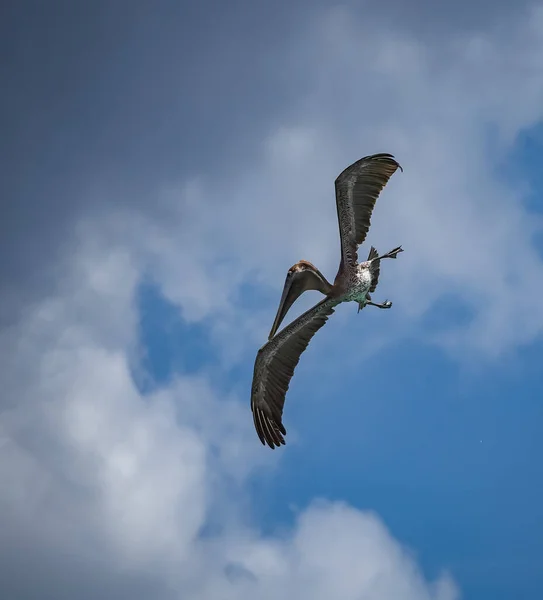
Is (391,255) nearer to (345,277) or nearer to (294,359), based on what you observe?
(345,277)

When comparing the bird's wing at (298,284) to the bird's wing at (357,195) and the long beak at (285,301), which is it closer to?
the long beak at (285,301)

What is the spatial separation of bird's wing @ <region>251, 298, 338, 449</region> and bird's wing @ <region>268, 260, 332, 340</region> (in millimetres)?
470

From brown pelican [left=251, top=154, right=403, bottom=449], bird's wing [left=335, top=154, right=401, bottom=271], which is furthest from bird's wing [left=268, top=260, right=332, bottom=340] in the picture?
bird's wing [left=335, top=154, right=401, bottom=271]

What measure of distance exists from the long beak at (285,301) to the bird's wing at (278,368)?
539 millimetres

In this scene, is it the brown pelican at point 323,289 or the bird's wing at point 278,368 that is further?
the bird's wing at point 278,368

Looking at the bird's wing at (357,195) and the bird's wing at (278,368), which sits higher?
the bird's wing at (357,195)

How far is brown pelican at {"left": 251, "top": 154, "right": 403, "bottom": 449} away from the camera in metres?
28.0

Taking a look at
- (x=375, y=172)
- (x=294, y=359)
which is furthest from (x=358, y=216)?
(x=294, y=359)

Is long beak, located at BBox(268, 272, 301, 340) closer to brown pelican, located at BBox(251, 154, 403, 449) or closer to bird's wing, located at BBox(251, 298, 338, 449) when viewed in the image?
brown pelican, located at BBox(251, 154, 403, 449)

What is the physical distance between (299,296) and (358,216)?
9.72ft

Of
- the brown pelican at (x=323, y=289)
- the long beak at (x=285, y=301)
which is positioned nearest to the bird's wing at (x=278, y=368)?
the brown pelican at (x=323, y=289)

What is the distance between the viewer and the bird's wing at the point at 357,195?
27.9 metres

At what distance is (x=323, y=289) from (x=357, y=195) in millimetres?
2885

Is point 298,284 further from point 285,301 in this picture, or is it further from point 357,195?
point 357,195
